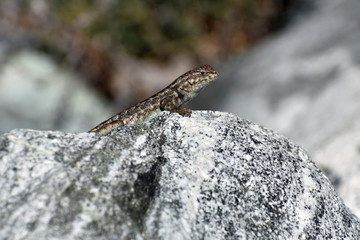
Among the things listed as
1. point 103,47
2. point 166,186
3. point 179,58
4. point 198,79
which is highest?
point 179,58

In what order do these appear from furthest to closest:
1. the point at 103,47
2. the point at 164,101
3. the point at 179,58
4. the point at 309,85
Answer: the point at 179,58 < the point at 103,47 < the point at 309,85 < the point at 164,101

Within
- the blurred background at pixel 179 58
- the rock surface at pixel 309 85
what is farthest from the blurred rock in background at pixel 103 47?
the rock surface at pixel 309 85

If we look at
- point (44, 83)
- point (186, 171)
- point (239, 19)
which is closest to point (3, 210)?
point (186, 171)

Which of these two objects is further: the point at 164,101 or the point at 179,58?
the point at 179,58

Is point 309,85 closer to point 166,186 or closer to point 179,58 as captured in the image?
point 179,58

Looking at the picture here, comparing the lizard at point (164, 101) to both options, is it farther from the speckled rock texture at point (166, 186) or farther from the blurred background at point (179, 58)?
the blurred background at point (179, 58)

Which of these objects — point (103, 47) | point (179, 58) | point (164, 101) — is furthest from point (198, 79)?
point (179, 58)
